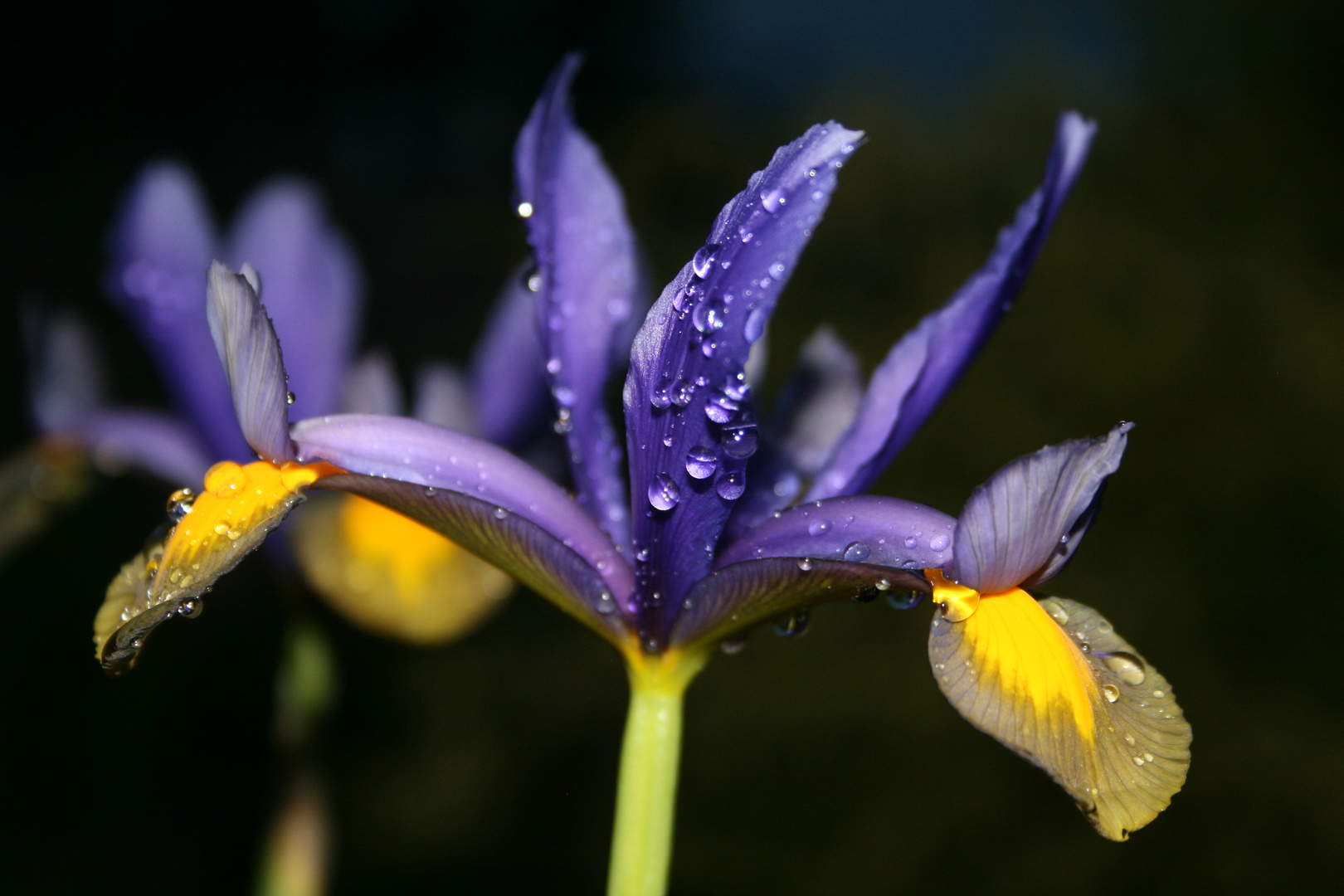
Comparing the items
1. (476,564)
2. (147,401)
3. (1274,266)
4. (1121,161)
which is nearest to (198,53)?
(147,401)

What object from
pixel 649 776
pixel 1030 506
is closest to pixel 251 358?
pixel 649 776

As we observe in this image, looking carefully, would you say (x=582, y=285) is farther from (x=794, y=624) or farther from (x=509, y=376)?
(x=509, y=376)

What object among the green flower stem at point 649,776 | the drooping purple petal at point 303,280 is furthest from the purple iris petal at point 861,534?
the drooping purple petal at point 303,280

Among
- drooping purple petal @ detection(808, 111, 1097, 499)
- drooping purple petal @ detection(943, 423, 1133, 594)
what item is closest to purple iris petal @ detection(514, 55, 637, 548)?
drooping purple petal @ detection(808, 111, 1097, 499)

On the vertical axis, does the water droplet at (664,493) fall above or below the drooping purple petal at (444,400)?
above

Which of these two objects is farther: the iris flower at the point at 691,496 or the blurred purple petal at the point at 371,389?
the blurred purple petal at the point at 371,389

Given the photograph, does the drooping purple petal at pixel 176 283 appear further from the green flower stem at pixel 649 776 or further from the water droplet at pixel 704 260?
the water droplet at pixel 704 260
